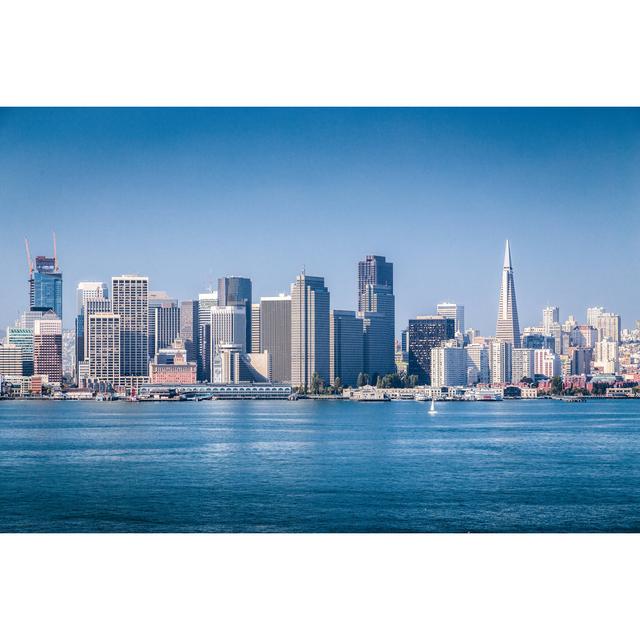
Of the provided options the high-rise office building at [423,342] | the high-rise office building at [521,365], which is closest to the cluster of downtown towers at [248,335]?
the high-rise office building at [423,342]

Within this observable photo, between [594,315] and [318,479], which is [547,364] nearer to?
[594,315]

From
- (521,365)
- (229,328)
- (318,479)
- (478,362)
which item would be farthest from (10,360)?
(318,479)

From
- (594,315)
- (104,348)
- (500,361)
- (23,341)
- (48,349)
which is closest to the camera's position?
(594,315)

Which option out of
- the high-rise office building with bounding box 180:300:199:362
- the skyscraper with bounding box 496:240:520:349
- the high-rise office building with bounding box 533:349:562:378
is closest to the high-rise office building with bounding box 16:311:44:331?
the high-rise office building with bounding box 180:300:199:362

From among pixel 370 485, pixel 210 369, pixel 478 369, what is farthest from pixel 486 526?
pixel 478 369

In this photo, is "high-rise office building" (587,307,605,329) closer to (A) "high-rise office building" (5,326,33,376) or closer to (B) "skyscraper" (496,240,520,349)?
(B) "skyscraper" (496,240,520,349)
